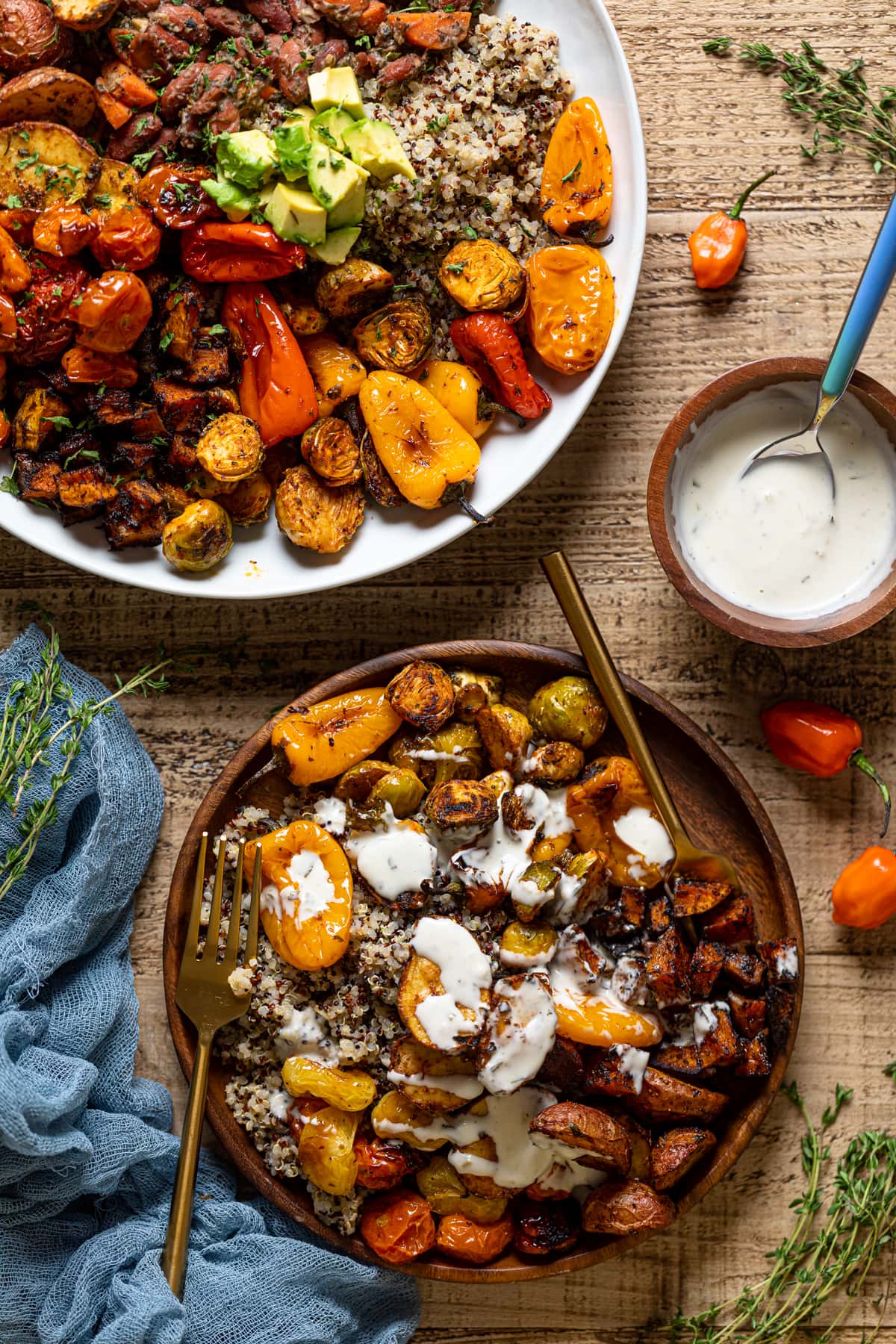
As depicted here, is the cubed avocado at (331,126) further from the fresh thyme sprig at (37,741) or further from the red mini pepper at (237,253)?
the fresh thyme sprig at (37,741)

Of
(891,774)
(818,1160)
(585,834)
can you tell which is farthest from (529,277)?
(818,1160)

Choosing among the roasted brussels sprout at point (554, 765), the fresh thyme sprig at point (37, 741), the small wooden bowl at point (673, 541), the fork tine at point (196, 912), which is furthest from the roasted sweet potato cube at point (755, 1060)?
the fresh thyme sprig at point (37, 741)

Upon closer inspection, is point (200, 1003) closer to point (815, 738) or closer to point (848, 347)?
point (815, 738)

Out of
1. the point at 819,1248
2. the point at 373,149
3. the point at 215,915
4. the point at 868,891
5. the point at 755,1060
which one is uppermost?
the point at 373,149

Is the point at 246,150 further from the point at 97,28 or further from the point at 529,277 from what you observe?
the point at 529,277

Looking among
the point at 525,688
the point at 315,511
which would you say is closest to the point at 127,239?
the point at 315,511
